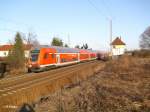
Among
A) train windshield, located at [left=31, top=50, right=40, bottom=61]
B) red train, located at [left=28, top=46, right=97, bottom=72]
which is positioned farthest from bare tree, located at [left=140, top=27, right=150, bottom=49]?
train windshield, located at [left=31, top=50, right=40, bottom=61]

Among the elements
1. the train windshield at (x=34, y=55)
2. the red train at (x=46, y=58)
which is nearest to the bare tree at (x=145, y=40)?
the red train at (x=46, y=58)

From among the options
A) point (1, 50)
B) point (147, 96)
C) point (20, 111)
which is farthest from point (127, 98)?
point (1, 50)

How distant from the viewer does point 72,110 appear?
8.12 metres

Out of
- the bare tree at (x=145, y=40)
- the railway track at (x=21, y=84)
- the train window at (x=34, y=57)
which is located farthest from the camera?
the bare tree at (x=145, y=40)

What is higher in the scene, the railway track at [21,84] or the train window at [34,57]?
the train window at [34,57]

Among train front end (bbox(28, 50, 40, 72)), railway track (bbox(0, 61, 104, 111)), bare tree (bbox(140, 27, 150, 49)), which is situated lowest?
railway track (bbox(0, 61, 104, 111))

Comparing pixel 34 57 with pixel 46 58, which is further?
pixel 46 58

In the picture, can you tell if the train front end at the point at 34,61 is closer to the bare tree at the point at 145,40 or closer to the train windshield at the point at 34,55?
the train windshield at the point at 34,55

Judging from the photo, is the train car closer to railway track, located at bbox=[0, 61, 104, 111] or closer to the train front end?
the train front end

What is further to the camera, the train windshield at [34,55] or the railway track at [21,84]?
the train windshield at [34,55]

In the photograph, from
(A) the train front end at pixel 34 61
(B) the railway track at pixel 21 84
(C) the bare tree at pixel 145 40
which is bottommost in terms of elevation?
(B) the railway track at pixel 21 84

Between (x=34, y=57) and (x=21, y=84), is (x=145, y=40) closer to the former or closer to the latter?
(x=34, y=57)

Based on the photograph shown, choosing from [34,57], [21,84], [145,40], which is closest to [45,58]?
[34,57]

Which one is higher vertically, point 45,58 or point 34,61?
point 45,58
